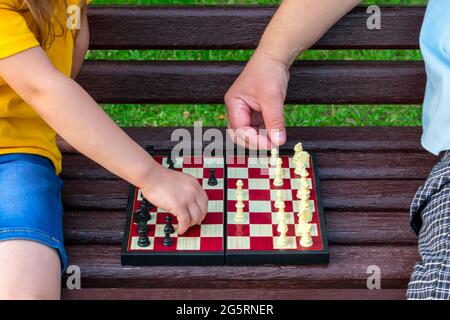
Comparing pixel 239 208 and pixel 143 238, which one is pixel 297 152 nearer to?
pixel 239 208

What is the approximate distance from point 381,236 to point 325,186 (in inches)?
10.5

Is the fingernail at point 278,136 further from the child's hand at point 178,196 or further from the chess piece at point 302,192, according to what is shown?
the child's hand at point 178,196

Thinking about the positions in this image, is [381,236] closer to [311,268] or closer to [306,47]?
[311,268]

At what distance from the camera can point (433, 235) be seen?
6.66ft

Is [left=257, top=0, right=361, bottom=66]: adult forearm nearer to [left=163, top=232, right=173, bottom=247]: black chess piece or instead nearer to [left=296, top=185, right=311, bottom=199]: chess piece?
[left=296, top=185, right=311, bottom=199]: chess piece

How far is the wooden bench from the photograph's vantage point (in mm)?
2070

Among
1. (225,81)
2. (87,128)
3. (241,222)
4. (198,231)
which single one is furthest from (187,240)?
(225,81)

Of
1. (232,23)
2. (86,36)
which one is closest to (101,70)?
(86,36)

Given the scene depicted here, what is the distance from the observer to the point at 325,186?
2.40 metres

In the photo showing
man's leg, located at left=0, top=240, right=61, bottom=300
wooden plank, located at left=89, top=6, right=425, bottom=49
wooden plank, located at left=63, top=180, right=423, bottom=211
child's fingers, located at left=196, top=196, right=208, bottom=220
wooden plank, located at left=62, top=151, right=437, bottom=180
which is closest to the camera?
man's leg, located at left=0, top=240, right=61, bottom=300

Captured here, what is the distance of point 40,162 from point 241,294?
25.2 inches

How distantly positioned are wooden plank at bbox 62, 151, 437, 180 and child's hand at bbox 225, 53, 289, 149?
0.21 m

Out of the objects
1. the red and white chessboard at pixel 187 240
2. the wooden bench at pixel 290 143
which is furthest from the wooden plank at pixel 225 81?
the red and white chessboard at pixel 187 240

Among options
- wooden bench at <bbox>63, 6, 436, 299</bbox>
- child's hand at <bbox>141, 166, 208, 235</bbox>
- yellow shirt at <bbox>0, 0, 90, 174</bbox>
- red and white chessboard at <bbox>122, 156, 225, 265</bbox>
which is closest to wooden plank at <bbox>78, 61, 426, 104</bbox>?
wooden bench at <bbox>63, 6, 436, 299</bbox>
